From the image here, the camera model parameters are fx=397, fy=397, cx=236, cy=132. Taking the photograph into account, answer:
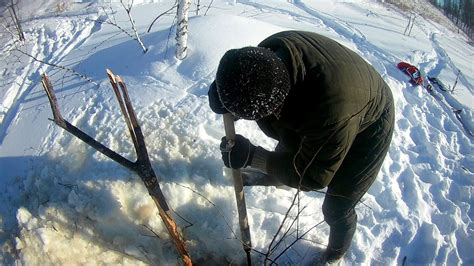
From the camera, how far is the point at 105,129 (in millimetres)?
3459

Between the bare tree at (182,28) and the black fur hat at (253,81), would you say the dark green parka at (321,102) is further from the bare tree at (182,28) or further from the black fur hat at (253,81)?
the bare tree at (182,28)

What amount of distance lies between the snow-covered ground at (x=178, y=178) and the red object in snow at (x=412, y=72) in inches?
7.0

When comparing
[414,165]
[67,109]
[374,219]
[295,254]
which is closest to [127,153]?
[67,109]

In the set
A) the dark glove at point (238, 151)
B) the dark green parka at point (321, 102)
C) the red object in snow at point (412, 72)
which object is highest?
the dark green parka at point (321, 102)

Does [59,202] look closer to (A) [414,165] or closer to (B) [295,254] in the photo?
(B) [295,254]

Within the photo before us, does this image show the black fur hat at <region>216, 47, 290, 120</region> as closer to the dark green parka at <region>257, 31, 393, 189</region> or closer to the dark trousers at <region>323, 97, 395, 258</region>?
the dark green parka at <region>257, 31, 393, 189</region>

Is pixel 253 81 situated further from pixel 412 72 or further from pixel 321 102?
pixel 412 72

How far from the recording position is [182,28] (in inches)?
163

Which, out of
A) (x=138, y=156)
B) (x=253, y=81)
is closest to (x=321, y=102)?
(x=253, y=81)

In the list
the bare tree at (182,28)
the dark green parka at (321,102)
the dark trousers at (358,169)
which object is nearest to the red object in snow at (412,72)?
the bare tree at (182,28)

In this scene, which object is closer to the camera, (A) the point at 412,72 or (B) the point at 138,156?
(B) the point at 138,156

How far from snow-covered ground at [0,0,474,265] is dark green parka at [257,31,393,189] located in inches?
46.5

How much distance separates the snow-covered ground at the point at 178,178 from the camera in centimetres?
298

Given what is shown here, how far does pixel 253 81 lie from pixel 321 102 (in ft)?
1.20
